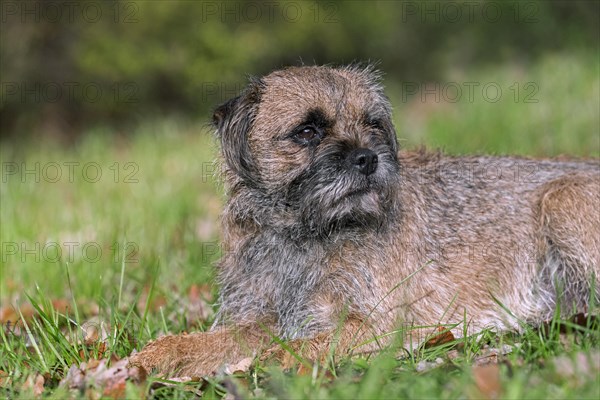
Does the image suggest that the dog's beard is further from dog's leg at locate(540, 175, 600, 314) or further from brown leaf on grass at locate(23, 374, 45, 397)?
brown leaf on grass at locate(23, 374, 45, 397)

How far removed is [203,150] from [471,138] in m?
3.59

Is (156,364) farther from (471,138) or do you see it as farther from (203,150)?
(203,150)

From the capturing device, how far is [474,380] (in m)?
3.21

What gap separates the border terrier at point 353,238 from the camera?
14.0 ft

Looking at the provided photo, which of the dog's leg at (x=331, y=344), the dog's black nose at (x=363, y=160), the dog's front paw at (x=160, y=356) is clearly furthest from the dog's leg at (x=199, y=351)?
the dog's black nose at (x=363, y=160)

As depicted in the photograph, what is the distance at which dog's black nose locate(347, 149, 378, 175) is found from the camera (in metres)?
4.14

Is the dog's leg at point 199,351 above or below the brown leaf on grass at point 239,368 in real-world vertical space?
below

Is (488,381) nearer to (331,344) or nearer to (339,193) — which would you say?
(331,344)

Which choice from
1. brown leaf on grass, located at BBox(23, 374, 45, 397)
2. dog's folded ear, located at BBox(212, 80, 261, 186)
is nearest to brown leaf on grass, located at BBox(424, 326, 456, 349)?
dog's folded ear, located at BBox(212, 80, 261, 186)

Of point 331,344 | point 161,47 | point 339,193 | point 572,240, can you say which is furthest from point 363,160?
point 161,47

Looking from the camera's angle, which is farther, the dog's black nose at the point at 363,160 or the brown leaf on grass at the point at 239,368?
the dog's black nose at the point at 363,160

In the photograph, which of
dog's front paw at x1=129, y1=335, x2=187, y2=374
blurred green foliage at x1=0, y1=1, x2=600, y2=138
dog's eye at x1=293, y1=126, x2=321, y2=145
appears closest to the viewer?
dog's front paw at x1=129, y1=335, x2=187, y2=374

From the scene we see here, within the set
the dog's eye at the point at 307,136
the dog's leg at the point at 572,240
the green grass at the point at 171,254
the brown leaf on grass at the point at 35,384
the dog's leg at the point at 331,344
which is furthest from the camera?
the dog's leg at the point at 572,240

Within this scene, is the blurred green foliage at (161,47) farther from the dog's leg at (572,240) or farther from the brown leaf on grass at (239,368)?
the brown leaf on grass at (239,368)
